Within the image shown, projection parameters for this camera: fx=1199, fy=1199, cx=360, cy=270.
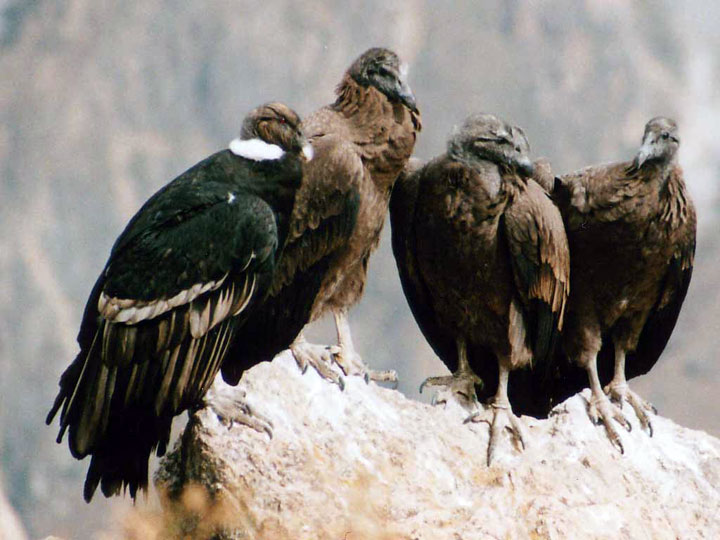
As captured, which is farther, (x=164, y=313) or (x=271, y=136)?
(x=271, y=136)

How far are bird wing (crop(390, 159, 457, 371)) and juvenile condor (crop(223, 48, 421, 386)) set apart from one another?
0.26 meters

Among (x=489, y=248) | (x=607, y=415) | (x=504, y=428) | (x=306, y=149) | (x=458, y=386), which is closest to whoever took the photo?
(x=306, y=149)

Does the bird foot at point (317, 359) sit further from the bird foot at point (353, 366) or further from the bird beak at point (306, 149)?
the bird beak at point (306, 149)

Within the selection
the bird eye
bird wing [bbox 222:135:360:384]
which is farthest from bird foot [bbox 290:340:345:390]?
the bird eye

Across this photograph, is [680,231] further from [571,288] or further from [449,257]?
[449,257]

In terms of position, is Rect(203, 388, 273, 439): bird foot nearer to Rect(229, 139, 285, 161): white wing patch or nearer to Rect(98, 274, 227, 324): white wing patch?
Rect(98, 274, 227, 324): white wing patch

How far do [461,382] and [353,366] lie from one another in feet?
2.14

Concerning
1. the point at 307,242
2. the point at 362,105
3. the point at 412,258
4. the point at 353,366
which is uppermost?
the point at 362,105

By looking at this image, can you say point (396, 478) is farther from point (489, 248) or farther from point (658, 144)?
point (658, 144)

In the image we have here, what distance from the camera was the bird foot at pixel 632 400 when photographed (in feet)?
20.7

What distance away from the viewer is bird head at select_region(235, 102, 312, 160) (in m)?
5.24

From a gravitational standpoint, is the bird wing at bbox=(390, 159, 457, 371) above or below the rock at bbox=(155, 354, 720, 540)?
above

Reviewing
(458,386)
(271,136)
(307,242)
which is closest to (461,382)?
(458,386)

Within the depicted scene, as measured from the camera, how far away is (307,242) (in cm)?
566
